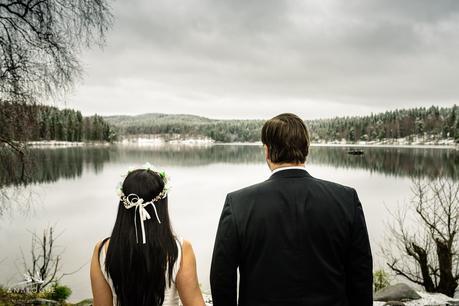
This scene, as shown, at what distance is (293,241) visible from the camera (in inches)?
68.8

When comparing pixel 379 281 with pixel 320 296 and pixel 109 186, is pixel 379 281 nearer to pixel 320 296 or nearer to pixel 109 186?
pixel 320 296

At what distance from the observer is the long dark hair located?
5.87ft

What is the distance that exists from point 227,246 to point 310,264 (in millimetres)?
453

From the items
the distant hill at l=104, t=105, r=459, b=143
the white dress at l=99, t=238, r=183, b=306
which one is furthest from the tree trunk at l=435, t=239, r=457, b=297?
the distant hill at l=104, t=105, r=459, b=143

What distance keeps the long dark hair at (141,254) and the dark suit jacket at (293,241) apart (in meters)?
0.31

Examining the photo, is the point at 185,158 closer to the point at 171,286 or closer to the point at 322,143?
the point at 171,286

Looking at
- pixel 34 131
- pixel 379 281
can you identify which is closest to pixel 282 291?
pixel 34 131

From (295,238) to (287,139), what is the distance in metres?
0.54

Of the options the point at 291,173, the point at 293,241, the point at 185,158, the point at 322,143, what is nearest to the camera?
the point at 293,241

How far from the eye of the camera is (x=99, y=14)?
140 inches

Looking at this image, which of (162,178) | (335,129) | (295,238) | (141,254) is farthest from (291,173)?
(335,129)

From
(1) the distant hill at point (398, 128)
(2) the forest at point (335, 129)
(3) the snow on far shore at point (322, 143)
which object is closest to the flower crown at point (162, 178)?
(3) the snow on far shore at point (322, 143)

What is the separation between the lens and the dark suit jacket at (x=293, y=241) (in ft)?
5.74

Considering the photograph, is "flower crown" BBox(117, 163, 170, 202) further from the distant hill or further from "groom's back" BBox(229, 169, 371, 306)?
Answer: the distant hill
